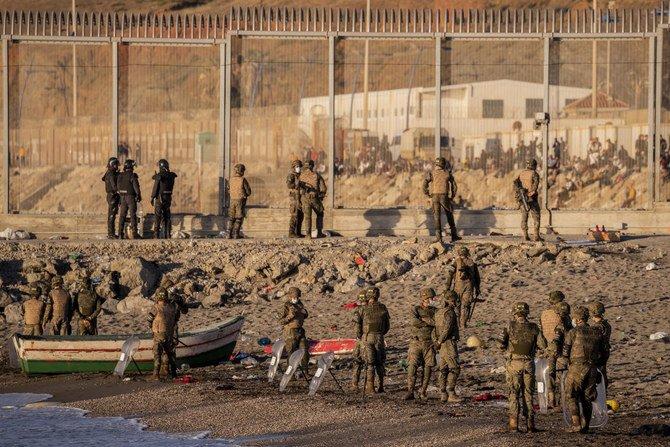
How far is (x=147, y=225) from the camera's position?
30.8 metres

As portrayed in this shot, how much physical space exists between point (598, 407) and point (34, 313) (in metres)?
9.95

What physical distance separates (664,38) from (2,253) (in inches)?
510

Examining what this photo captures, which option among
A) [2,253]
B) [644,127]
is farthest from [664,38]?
[2,253]

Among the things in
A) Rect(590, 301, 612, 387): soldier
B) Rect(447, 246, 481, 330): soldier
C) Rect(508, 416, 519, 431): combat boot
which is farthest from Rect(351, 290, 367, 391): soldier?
Rect(447, 246, 481, 330): soldier

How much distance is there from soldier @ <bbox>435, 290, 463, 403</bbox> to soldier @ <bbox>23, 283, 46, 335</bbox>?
23.7 feet

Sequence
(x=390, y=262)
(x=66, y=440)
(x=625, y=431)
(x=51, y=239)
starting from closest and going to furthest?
(x=625, y=431) → (x=66, y=440) → (x=390, y=262) → (x=51, y=239)

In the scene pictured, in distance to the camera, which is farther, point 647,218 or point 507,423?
point 647,218

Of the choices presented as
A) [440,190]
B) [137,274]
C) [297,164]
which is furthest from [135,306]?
[440,190]

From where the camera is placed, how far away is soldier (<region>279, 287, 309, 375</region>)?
21.5 meters

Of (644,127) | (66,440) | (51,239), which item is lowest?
(66,440)

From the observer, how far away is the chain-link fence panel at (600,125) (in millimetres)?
31438

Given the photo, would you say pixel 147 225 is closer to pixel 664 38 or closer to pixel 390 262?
pixel 390 262

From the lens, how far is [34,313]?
24344 mm

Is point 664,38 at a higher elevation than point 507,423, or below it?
higher
